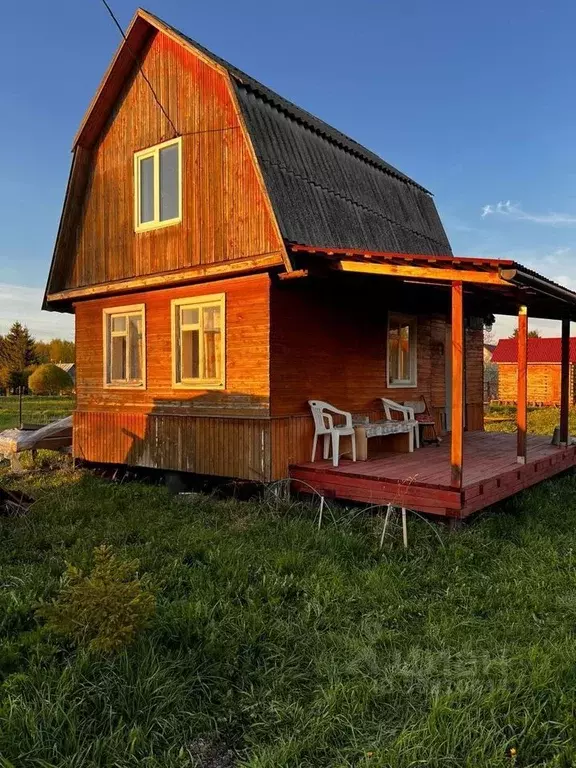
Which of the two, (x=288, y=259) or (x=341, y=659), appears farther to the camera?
(x=288, y=259)

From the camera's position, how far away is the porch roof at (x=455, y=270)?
5.41 meters

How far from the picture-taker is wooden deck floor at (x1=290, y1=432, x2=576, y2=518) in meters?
6.02

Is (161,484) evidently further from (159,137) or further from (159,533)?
(159,137)

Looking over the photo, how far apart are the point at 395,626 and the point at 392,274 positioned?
12.2ft

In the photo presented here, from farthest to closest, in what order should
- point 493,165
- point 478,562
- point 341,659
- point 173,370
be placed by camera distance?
point 493,165 < point 173,370 < point 478,562 < point 341,659

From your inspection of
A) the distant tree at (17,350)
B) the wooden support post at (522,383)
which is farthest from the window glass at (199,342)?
the distant tree at (17,350)

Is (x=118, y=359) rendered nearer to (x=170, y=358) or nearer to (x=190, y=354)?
(x=170, y=358)

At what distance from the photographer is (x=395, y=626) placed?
12.7 ft

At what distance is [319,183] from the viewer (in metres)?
8.28

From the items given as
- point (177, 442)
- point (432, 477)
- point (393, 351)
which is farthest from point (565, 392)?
point (177, 442)

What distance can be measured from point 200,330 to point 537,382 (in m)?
28.6

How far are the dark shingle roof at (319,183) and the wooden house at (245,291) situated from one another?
0.04m

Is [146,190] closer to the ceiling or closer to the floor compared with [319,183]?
closer to the ceiling

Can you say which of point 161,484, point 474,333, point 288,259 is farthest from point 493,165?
point 161,484
